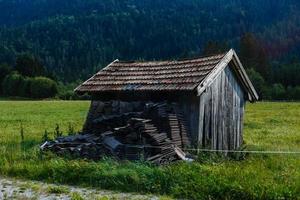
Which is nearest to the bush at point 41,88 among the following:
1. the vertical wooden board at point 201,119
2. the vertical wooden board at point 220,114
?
the vertical wooden board at point 220,114

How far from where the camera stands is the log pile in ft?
56.1

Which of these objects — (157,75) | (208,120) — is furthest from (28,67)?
(208,120)

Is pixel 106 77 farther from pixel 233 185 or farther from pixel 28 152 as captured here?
pixel 233 185

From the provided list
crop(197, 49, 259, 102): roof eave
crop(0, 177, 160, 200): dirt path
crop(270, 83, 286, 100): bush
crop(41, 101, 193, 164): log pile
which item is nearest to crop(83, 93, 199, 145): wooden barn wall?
crop(41, 101, 193, 164): log pile

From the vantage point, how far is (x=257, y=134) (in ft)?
97.9

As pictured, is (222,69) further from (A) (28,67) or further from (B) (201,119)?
(A) (28,67)

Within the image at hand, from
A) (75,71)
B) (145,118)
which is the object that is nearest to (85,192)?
(145,118)

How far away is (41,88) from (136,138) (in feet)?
296

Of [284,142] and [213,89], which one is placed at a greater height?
[213,89]

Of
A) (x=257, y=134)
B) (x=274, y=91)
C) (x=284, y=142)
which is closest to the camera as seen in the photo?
(x=284, y=142)

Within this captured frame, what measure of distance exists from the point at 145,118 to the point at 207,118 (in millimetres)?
2237

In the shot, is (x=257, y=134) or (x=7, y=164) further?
(x=257, y=134)

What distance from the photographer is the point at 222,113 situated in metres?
20.2

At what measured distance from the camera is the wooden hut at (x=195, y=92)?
19.2 metres
